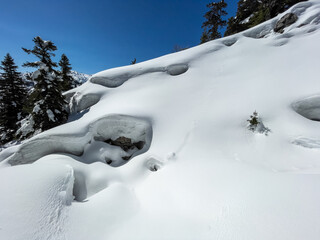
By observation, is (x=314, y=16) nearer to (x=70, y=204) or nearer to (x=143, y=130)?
(x=143, y=130)

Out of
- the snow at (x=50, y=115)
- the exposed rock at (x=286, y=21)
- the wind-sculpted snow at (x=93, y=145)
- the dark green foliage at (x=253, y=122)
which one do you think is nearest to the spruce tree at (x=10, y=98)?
the snow at (x=50, y=115)

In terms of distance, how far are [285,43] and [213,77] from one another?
5734 mm

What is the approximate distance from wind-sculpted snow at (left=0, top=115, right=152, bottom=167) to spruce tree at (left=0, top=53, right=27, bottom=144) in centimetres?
1054

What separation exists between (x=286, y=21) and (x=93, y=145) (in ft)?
53.1

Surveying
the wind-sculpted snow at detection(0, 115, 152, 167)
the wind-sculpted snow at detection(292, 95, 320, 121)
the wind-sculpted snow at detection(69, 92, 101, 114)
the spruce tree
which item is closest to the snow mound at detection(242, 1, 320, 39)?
the wind-sculpted snow at detection(292, 95, 320, 121)

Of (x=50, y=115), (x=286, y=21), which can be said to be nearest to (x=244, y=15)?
(x=286, y=21)

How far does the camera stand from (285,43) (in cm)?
779

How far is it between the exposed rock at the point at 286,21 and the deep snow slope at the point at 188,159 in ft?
2.92

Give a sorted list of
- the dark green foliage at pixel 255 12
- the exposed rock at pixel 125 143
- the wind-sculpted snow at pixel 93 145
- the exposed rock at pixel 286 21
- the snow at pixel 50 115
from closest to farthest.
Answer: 1. the wind-sculpted snow at pixel 93 145
2. the exposed rock at pixel 125 143
3. the snow at pixel 50 115
4. the exposed rock at pixel 286 21
5. the dark green foliage at pixel 255 12

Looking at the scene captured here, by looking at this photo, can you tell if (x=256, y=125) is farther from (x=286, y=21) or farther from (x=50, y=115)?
(x=286, y=21)

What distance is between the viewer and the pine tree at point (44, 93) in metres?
7.20

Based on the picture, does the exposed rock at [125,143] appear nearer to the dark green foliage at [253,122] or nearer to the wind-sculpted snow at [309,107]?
A: the dark green foliage at [253,122]

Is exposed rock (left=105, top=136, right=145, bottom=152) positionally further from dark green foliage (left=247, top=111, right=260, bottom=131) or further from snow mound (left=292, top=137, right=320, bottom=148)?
snow mound (left=292, top=137, right=320, bottom=148)

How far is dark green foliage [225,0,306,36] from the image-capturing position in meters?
12.5
